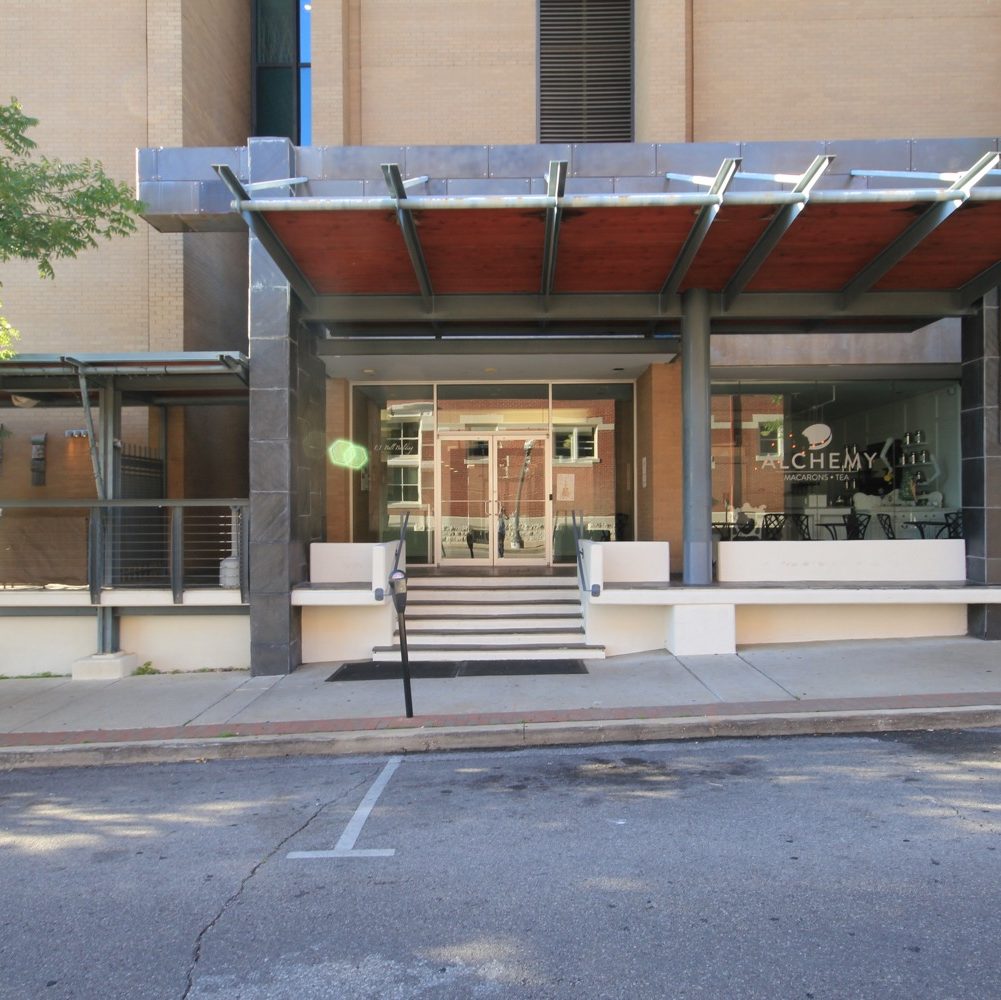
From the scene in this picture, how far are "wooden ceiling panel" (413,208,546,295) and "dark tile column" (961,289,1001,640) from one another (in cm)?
547

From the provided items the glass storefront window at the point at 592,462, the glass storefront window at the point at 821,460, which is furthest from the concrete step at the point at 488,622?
the glass storefront window at the point at 821,460

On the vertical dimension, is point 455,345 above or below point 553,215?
below

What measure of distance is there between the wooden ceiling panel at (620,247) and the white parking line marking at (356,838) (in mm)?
5571

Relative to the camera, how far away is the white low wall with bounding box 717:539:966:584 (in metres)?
9.77

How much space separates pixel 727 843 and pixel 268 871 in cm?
252

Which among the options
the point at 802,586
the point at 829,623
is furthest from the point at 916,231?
the point at 829,623

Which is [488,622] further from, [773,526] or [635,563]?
[773,526]

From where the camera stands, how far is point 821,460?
540 inches

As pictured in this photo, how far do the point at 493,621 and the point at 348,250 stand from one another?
4.75 metres

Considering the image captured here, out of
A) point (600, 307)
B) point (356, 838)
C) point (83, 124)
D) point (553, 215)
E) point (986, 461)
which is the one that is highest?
point (83, 124)

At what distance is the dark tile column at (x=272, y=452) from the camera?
9.03 m

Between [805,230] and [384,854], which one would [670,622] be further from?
[384,854]

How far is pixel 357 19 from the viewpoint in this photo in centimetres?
1255

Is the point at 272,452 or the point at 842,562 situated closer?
the point at 272,452
